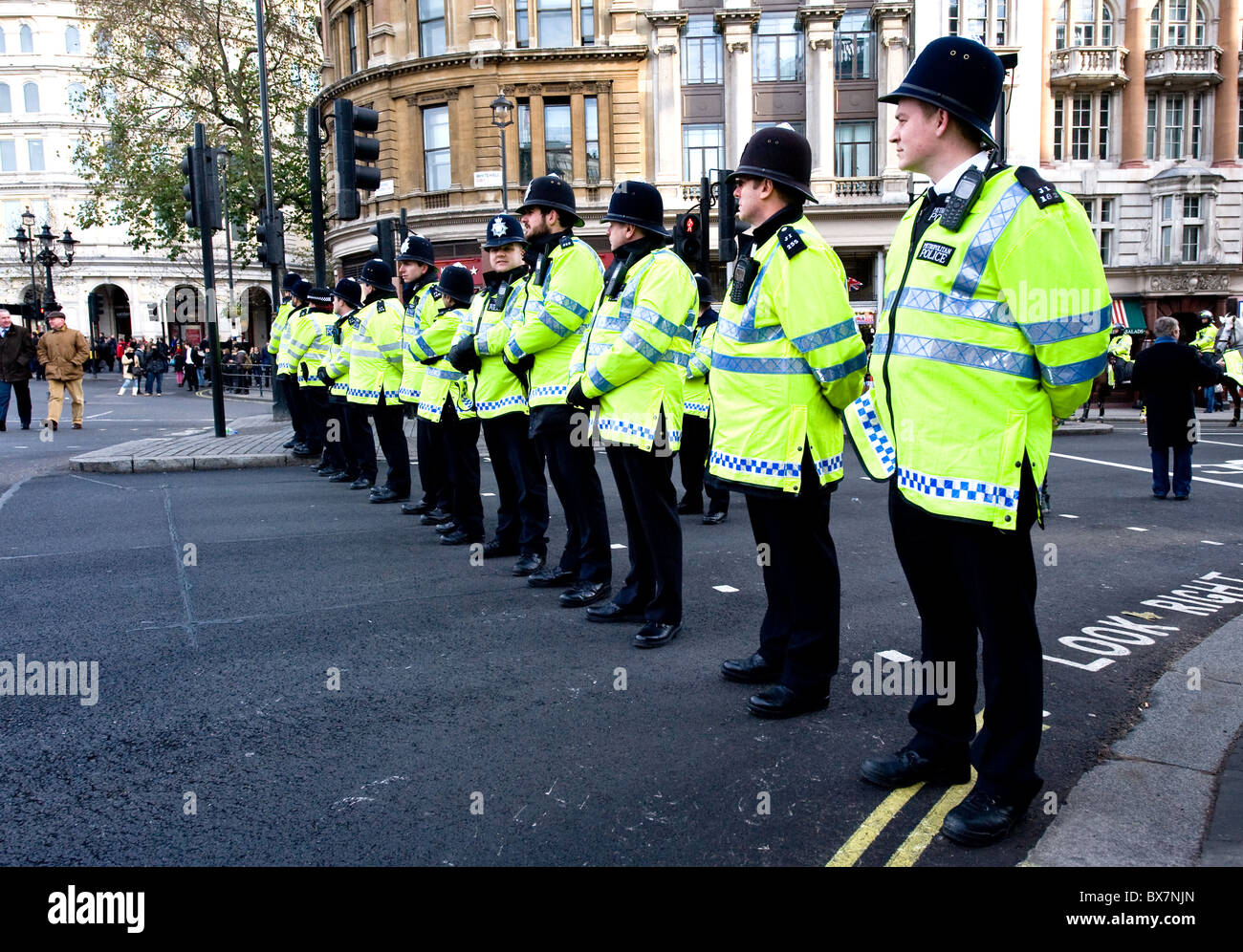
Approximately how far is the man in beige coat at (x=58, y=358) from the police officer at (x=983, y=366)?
17.6m

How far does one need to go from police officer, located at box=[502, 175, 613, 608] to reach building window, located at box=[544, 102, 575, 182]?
28.9m

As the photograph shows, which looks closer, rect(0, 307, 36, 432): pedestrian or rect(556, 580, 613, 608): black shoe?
rect(556, 580, 613, 608): black shoe

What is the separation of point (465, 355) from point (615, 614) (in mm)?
2364

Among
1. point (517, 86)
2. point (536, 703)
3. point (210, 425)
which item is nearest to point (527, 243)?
point (536, 703)

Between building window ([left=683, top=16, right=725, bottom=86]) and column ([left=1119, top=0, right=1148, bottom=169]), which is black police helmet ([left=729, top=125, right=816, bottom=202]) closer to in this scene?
building window ([left=683, top=16, right=725, bottom=86])

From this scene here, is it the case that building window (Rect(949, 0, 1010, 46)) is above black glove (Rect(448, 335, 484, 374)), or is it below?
above

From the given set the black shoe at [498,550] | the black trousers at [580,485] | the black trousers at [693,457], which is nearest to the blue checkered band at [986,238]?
the black trousers at [580,485]

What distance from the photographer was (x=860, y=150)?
34.2m

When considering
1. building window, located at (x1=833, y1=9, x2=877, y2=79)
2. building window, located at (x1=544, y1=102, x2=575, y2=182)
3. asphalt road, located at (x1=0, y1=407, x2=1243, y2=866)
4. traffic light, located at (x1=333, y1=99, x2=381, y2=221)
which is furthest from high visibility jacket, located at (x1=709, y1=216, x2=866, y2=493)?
building window, located at (x1=833, y1=9, x2=877, y2=79)

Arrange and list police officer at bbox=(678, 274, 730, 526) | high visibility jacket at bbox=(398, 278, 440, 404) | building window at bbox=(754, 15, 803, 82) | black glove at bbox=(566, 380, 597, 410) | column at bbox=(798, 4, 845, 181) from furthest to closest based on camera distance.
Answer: building window at bbox=(754, 15, 803, 82)
column at bbox=(798, 4, 845, 181)
police officer at bbox=(678, 274, 730, 526)
high visibility jacket at bbox=(398, 278, 440, 404)
black glove at bbox=(566, 380, 597, 410)

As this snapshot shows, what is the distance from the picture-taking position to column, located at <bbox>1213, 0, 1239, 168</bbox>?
3594 cm

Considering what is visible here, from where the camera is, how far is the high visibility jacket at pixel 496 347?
22.8ft

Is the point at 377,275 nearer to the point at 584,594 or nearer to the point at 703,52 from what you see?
the point at 584,594
